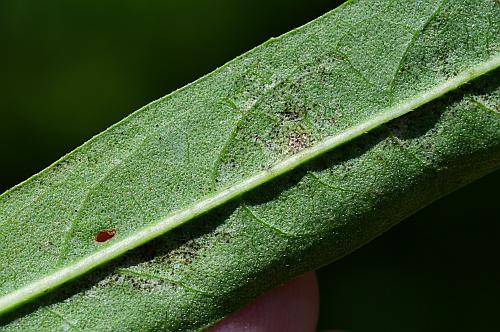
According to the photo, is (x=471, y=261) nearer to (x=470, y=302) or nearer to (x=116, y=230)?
(x=470, y=302)

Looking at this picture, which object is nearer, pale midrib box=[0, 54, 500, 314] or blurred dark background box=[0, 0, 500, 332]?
pale midrib box=[0, 54, 500, 314]

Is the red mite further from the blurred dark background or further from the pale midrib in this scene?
the blurred dark background

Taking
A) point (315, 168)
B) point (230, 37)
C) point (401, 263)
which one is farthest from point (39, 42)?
point (401, 263)

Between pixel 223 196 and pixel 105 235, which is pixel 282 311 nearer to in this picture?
pixel 223 196

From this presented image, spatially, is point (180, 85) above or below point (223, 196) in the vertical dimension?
above

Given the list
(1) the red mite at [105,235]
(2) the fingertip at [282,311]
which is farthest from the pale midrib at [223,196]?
(2) the fingertip at [282,311]

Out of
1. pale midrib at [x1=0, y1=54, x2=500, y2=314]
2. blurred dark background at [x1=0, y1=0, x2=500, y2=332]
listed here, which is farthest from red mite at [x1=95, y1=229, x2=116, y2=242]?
blurred dark background at [x1=0, y1=0, x2=500, y2=332]

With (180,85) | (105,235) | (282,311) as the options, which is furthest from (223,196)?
(180,85)
